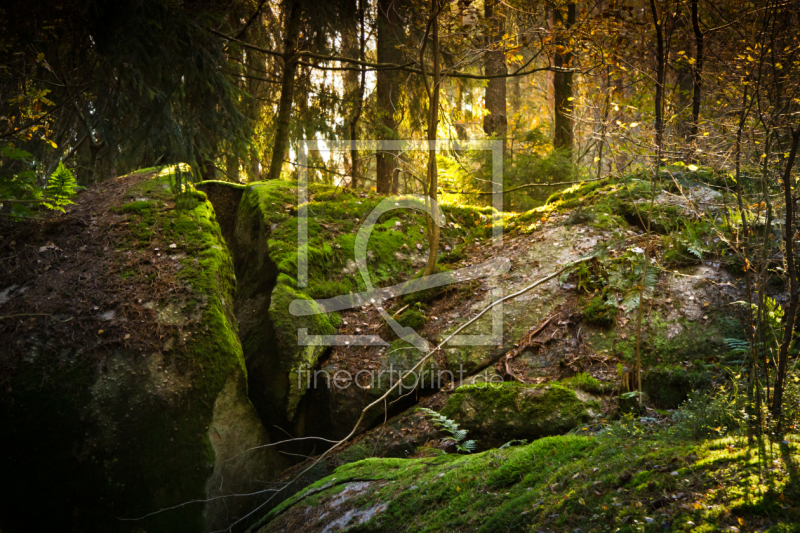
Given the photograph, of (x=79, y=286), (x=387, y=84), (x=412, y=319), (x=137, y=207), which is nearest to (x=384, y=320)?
(x=412, y=319)

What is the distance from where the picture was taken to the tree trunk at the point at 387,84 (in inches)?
339

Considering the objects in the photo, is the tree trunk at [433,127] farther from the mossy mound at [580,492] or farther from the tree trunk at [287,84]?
the mossy mound at [580,492]

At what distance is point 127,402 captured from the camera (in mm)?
4285

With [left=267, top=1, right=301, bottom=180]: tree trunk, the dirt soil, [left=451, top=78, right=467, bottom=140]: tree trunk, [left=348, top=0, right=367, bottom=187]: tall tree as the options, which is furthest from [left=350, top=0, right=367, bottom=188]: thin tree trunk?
the dirt soil

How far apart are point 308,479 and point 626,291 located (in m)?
3.87

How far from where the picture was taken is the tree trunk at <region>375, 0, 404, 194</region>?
339 inches

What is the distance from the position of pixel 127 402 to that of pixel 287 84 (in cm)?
592

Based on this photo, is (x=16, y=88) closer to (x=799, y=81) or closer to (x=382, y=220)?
(x=382, y=220)

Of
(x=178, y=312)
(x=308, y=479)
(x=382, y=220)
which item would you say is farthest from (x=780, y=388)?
(x=382, y=220)

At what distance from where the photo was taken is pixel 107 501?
4059 millimetres

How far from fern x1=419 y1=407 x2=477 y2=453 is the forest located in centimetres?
4

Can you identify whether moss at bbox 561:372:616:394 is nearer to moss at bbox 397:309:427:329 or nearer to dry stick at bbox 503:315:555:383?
dry stick at bbox 503:315:555:383

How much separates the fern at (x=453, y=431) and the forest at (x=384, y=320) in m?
Answer: 0.04

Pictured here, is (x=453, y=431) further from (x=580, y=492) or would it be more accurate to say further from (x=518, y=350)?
(x=580, y=492)
